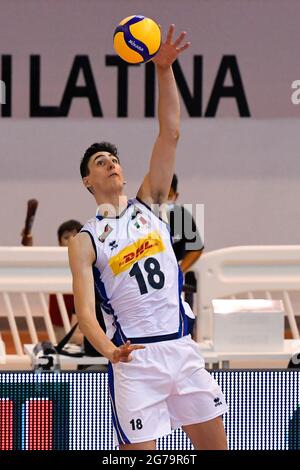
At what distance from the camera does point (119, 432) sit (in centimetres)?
561

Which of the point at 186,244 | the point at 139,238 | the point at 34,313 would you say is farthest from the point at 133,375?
the point at 34,313

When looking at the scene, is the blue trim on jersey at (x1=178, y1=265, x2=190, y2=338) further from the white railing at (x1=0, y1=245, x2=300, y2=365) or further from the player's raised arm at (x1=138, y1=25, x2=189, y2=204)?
the white railing at (x1=0, y1=245, x2=300, y2=365)

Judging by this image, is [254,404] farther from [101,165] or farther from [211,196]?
[211,196]

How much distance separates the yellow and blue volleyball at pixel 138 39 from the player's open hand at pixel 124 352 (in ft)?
5.25

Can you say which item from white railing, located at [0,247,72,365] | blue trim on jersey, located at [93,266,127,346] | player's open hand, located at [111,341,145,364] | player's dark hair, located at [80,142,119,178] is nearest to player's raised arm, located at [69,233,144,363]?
player's open hand, located at [111,341,145,364]

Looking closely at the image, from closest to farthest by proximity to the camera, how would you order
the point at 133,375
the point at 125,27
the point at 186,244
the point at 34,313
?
the point at 133,375 < the point at 125,27 < the point at 186,244 < the point at 34,313

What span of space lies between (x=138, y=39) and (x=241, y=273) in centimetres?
412

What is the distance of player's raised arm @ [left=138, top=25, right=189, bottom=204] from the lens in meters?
5.90

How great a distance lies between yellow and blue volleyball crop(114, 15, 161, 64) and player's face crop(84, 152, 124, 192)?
57 centimetres

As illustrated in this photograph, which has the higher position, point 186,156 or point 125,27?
point 125,27

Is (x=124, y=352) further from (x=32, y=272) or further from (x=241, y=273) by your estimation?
(x=241, y=273)

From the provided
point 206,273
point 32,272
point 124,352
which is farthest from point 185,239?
point 124,352

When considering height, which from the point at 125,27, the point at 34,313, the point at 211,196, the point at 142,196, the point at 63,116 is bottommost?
the point at 34,313

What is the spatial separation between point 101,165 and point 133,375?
1061mm
